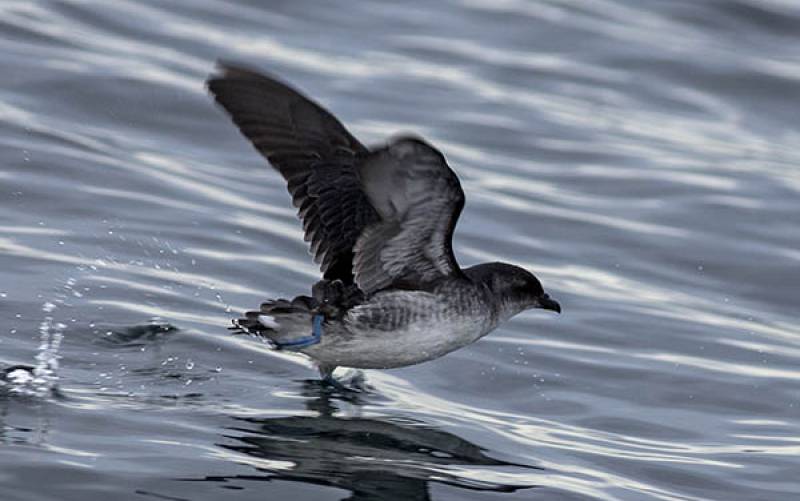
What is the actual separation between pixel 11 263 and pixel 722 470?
175 inches

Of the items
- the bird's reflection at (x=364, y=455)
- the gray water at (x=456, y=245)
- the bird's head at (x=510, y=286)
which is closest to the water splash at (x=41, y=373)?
the gray water at (x=456, y=245)

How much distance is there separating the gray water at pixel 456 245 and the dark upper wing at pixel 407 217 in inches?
30.1

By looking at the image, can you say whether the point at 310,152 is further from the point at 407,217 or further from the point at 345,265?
the point at 407,217

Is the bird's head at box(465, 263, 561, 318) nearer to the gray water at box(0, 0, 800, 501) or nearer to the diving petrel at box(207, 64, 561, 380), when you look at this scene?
the diving petrel at box(207, 64, 561, 380)

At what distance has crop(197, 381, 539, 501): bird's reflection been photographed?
7.31 m

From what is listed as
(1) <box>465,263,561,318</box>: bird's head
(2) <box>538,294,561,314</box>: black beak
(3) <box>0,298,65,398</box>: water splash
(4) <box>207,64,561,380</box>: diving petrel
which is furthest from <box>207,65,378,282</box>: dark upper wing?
(3) <box>0,298,65,398</box>: water splash

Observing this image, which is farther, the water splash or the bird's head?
the bird's head

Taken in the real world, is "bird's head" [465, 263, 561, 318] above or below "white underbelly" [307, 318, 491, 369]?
above

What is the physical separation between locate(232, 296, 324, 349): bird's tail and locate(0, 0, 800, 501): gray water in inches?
13.7

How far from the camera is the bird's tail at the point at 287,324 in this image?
8367 millimetres

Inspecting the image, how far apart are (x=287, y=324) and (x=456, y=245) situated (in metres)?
4.19

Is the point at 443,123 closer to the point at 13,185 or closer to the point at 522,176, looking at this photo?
the point at 522,176

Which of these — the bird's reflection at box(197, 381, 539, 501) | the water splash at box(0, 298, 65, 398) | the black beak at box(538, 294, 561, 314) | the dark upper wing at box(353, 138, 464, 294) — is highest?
the dark upper wing at box(353, 138, 464, 294)

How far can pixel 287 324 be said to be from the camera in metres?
8.37
